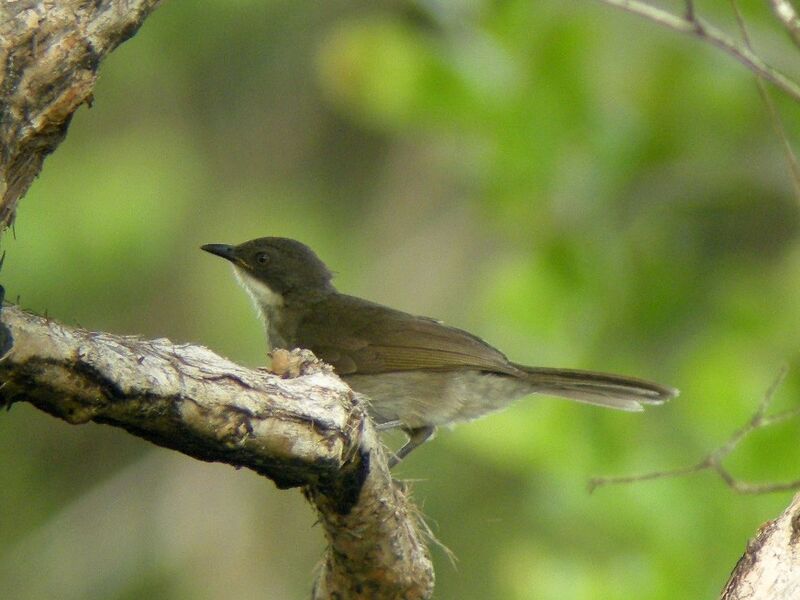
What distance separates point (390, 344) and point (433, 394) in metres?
0.32

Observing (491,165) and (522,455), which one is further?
(491,165)

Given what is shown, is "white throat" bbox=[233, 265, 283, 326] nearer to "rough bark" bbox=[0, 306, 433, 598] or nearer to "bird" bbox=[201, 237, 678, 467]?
"bird" bbox=[201, 237, 678, 467]

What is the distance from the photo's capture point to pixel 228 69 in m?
11.7

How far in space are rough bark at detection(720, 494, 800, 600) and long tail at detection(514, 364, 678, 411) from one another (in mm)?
2680

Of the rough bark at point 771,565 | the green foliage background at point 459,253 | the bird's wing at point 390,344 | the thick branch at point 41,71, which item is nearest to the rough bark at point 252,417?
the thick branch at point 41,71

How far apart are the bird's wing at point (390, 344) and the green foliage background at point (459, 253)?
1065 mm

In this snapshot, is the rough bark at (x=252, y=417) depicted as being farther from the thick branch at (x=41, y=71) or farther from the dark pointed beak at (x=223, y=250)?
the dark pointed beak at (x=223, y=250)

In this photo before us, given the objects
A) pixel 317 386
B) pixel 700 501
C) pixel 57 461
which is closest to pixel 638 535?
pixel 700 501

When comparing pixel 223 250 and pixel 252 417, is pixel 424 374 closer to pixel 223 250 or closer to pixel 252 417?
pixel 223 250

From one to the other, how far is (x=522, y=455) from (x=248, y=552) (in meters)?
3.40

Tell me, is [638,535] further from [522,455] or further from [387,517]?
[387,517]

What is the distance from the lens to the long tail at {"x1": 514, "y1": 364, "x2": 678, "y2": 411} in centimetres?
608

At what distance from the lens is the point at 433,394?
5.98 metres

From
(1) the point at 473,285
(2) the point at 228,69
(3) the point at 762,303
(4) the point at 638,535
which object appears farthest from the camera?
(2) the point at 228,69
